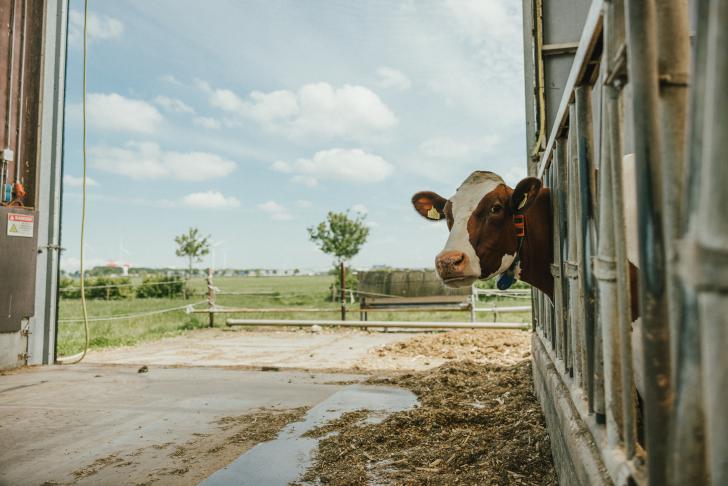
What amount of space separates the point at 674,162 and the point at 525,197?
6.06ft

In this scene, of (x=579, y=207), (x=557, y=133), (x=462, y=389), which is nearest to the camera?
(x=579, y=207)

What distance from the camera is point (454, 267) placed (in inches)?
107

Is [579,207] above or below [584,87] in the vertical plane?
below

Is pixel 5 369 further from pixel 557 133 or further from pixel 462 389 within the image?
pixel 557 133

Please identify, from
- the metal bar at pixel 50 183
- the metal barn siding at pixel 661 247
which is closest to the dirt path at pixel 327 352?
the metal bar at pixel 50 183

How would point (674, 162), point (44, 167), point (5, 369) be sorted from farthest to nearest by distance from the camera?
1. point (44, 167)
2. point (5, 369)
3. point (674, 162)

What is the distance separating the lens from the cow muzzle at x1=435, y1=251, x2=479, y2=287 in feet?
8.92

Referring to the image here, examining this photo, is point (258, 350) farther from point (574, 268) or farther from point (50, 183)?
point (574, 268)

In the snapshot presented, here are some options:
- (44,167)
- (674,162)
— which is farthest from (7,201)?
(674,162)

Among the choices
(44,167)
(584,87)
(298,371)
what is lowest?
(298,371)

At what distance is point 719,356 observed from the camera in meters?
0.67

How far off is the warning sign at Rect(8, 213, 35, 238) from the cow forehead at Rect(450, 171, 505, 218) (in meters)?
4.95

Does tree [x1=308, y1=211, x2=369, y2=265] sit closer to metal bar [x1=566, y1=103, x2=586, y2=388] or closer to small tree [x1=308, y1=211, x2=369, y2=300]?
small tree [x1=308, y1=211, x2=369, y2=300]

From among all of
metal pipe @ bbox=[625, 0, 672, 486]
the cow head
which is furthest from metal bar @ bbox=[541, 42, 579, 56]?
metal pipe @ bbox=[625, 0, 672, 486]
